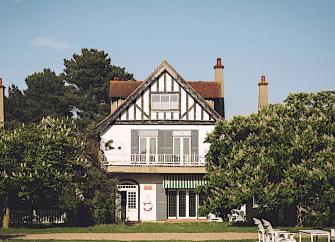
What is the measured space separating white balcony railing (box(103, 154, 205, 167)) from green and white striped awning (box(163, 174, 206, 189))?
28.1 inches

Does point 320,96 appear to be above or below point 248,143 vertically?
above

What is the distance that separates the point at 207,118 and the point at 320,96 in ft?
26.5

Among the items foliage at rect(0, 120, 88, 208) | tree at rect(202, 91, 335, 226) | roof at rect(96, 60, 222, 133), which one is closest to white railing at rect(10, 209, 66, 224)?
foliage at rect(0, 120, 88, 208)

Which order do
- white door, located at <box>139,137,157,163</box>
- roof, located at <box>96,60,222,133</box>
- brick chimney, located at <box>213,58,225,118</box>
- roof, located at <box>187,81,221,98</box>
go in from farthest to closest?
1. brick chimney, located at <box>213,58,225,118</box>
2. roof, located at <box>187,81,221,98</box>
3. white door, located at <box>139,137,157,163</box>
4. roof, located at <box>96,60,222,133</box>

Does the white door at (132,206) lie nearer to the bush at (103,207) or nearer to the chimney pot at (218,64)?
the bush at (103,207)

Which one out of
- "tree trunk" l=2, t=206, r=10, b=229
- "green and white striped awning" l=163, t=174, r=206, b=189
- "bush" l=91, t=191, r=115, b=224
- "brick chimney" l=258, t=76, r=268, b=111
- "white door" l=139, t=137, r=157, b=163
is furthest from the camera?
"brick chimney" l=258, t=76, r=268, b=111

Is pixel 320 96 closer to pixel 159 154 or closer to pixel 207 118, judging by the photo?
pixel 207 118

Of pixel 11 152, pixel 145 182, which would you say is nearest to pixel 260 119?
pixel 145 182

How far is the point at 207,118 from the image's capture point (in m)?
35.8

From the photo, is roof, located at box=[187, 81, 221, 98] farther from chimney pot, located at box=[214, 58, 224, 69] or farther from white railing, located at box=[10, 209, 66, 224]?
white railing, located at box=[10, 209, 66, 224]

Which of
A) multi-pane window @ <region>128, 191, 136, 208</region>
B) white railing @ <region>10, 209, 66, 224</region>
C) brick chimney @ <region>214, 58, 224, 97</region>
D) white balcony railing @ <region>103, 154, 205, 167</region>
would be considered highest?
brick chimney @ <region>214, 58, 224, 97</region>

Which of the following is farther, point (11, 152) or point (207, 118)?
point (207, 118)

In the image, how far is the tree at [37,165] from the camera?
27281mm

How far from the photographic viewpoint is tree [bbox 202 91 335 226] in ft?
91.8
